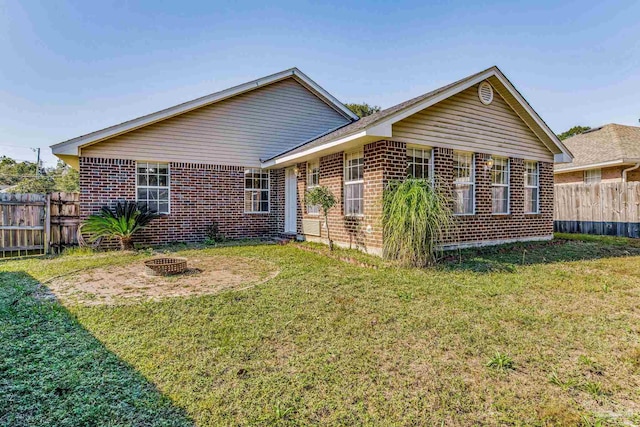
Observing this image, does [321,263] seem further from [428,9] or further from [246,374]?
[428,9]

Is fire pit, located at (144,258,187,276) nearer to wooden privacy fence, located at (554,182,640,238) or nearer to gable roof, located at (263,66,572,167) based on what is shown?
gable roof, located at (263,66,572,167)

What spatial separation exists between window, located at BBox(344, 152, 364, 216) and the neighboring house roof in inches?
501

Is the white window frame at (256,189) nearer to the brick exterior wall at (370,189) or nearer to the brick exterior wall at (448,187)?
the brick exterior wall at (448,187)

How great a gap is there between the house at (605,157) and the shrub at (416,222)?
41.3ft

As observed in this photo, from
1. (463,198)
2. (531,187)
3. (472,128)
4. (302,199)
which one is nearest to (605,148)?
(531,187)

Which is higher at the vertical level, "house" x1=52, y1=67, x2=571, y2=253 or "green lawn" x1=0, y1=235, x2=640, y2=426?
"house" x1=52, y1=67, x2=571, y2=253

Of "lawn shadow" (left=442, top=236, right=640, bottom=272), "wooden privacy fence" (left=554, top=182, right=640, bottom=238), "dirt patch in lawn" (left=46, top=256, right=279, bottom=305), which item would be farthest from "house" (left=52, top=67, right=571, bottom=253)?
"wooden privacy fence" (left=554, top=182, right=640, bottom=238)

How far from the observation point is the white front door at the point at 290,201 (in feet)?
37.8

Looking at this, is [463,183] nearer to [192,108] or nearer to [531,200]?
[531,200]

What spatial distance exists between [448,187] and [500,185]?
2.24 m

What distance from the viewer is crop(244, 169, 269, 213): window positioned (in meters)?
12.0

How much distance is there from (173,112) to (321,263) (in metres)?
7.01

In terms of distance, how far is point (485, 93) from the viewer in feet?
29.2

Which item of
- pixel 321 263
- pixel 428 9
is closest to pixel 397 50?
pixel 428 9
